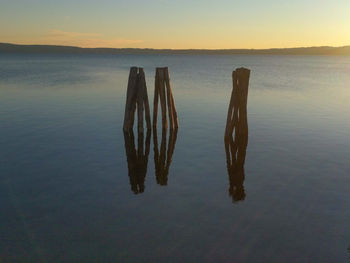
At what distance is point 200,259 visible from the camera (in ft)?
18.5

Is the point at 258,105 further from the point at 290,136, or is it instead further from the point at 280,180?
the point at 280,180

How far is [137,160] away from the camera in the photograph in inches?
430

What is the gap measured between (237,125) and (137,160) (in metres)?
4.16

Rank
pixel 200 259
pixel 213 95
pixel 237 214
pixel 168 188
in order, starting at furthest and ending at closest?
pixel 213 95
pixel 168 188
pixel 237 214
pixel 200 259

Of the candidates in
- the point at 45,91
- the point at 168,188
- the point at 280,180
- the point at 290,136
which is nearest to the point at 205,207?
the point at 168,188

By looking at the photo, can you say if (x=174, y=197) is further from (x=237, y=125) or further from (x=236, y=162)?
(x=237, y=125)

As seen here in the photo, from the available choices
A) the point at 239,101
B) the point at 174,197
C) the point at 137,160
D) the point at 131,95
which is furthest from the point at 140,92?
the point at 174,197

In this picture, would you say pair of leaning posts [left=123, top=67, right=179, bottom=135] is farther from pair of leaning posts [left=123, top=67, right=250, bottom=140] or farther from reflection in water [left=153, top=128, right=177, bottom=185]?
reflection in water [left=153, top=128, right=177, bottom=185]

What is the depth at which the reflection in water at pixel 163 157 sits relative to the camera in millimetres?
9527

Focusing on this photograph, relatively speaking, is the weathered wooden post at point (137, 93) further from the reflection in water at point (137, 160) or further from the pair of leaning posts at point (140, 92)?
the reflection in water at point (137, 160)

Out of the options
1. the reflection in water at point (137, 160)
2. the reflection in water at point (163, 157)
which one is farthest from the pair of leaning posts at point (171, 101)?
the reflection in water at point (163, 157)

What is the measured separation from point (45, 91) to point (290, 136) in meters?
20.8

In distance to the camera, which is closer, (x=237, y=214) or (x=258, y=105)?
(x=237, y=214)

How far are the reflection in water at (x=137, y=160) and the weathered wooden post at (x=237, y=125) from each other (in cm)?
253
